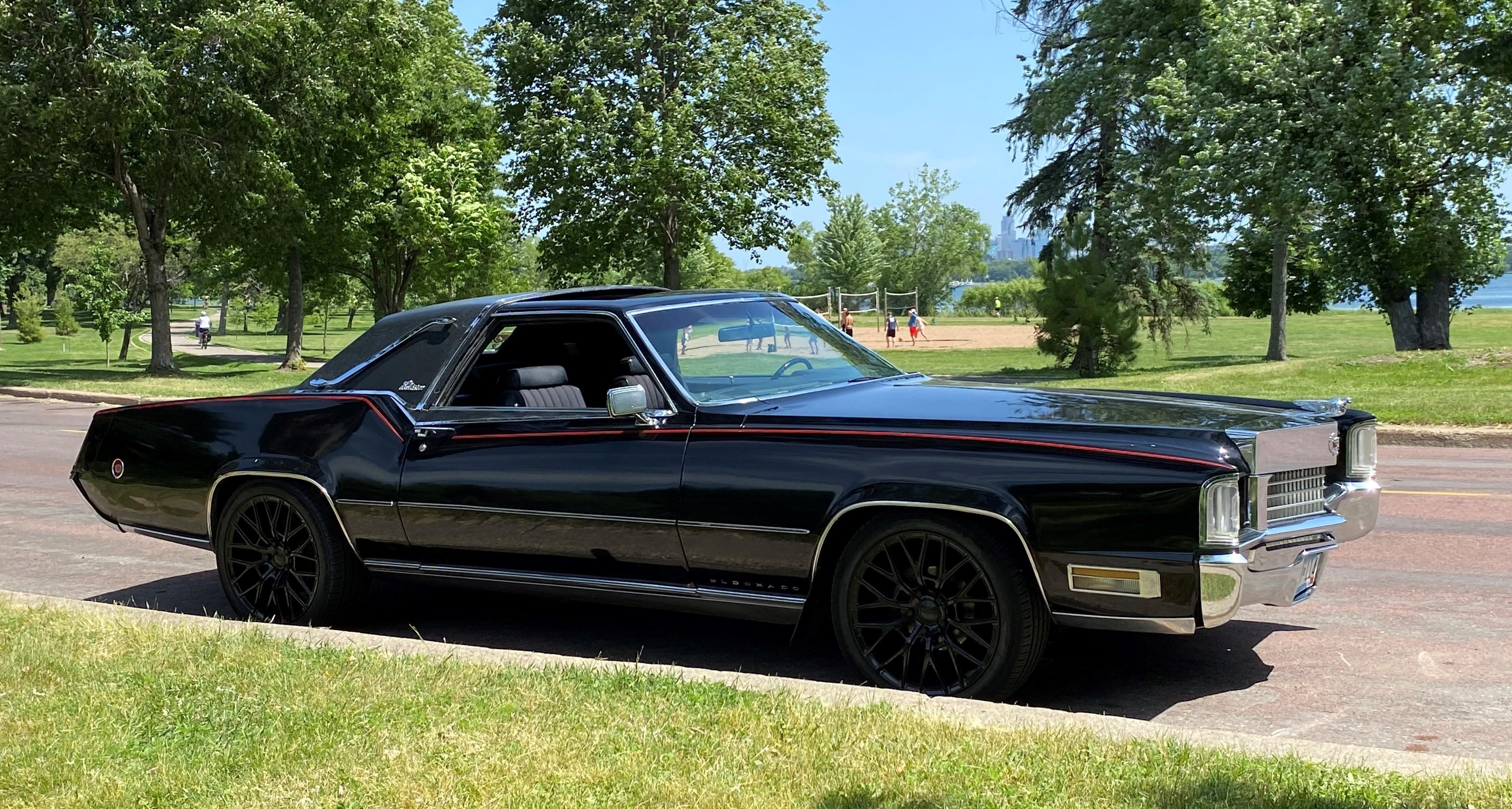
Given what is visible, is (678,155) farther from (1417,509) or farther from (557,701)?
(557,701)

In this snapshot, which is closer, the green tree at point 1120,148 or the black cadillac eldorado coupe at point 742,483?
the black cadillac eldorado coupe at point 742,483

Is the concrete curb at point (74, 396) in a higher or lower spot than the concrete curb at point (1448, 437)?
lower

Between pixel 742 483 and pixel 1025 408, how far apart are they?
1.15 meters

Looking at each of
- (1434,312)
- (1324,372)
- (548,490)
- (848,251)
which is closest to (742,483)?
(548,490)

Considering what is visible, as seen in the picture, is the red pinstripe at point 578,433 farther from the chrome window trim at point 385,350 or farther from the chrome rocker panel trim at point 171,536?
the chrome rocker panel trim at point 171,536

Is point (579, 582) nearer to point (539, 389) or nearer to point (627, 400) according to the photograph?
point (627, 400)

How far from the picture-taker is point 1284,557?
16.5 feet

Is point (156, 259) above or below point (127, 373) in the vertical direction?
above

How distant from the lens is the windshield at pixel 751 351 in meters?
6.06

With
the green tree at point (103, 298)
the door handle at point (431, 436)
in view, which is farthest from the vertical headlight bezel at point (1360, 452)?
the green tree at point (103, 298)

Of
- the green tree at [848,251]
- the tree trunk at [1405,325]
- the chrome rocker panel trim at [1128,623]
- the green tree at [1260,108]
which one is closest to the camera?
the chrome rocker panel trim at [1128,623]

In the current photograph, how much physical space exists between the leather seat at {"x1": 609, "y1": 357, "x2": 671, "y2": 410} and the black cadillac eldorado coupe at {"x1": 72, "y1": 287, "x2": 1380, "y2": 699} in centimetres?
2

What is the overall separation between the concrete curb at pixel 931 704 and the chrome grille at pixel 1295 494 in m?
0.93

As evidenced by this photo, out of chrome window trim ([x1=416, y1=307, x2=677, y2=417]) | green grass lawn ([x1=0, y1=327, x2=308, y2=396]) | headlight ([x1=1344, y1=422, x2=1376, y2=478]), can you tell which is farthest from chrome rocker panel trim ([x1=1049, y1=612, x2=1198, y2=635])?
green grass lawn ([x1=0, y1=327, x2=308, y2=396])
